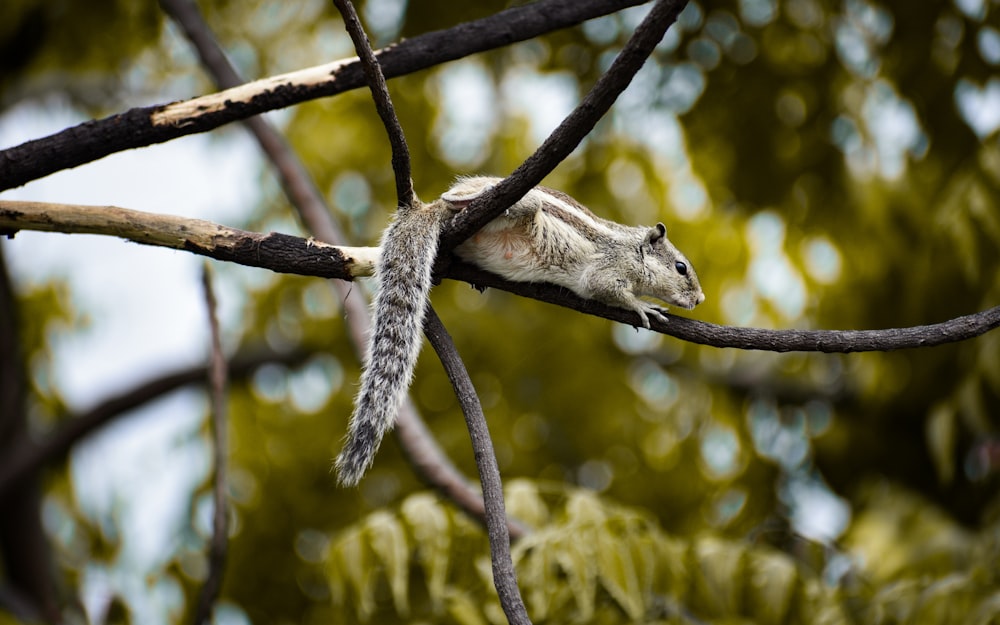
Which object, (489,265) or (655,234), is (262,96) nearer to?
(489,265)

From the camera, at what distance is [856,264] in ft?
17.3

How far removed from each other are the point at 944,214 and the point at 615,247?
5.66ft

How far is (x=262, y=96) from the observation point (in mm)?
2654

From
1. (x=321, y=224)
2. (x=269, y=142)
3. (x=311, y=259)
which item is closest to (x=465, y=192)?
(x=311, y=259)

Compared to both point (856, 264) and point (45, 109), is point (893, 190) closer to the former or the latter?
point (856, 264)

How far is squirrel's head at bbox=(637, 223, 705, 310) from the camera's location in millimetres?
3195

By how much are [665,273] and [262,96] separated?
4.67 feet

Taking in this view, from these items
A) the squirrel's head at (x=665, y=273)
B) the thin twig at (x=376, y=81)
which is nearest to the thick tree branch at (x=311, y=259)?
the thin twig at (x=376, y=81)

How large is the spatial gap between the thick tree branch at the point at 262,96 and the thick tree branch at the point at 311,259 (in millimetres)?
177

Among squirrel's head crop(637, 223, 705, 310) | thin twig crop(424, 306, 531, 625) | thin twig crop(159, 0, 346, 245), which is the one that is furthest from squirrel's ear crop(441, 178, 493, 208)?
thin twig crop(159, 0, 346, 245)

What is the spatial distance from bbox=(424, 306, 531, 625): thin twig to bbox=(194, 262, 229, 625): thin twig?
144 cm

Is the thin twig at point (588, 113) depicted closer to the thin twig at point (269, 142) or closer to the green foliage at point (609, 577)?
the green foliage at point (609, 577)

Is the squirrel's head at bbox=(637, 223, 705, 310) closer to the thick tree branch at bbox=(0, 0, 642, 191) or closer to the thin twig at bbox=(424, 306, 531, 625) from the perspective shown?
the thick tree branch at bbox=(0, 0, 642, 191)

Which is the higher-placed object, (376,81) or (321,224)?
(321,224)
